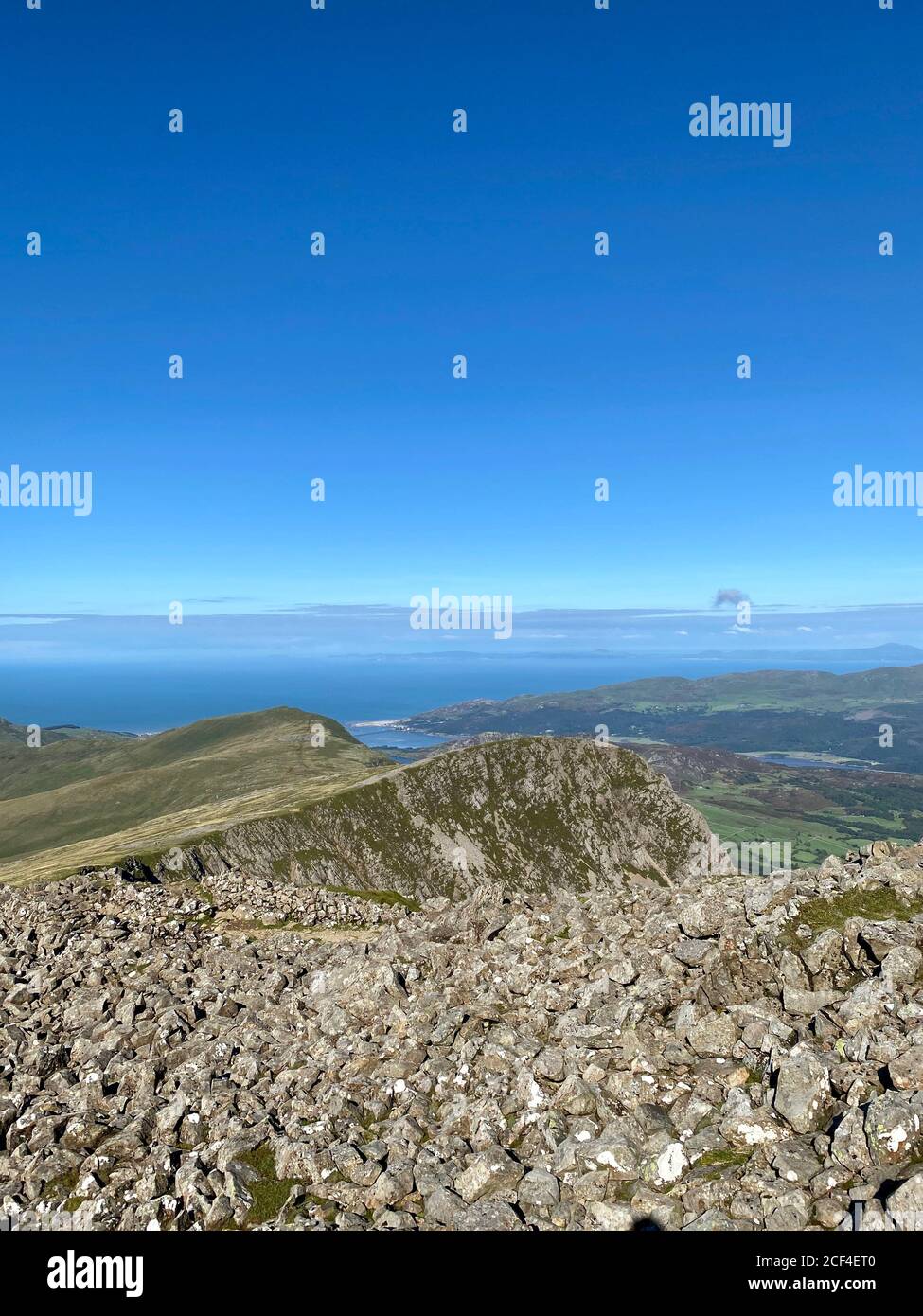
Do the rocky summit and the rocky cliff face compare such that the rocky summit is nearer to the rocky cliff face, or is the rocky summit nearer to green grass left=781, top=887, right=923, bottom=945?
green grass left=781, top=887, right=923, bottom=945

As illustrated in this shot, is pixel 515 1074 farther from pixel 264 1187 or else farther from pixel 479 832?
pixel 479 832

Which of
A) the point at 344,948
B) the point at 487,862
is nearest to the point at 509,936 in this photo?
the point at 344,948

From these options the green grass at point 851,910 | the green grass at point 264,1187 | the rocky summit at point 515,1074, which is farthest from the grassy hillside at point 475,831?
the green grass at point 851,910

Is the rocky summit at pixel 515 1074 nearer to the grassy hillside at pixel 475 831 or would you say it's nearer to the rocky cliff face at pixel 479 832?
the grassy hillside at pixel 475 831

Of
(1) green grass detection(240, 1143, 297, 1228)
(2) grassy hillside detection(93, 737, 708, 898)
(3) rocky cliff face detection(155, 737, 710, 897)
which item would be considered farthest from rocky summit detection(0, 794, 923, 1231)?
(3) rocky cliff face detection(155, 737, 710, 897)

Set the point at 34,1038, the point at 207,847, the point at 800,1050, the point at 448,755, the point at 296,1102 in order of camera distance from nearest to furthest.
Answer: the point at 800,1050 < the point at 296,1102 < the point at 34,1038 < the point at 207,847 < the point at 448,755
